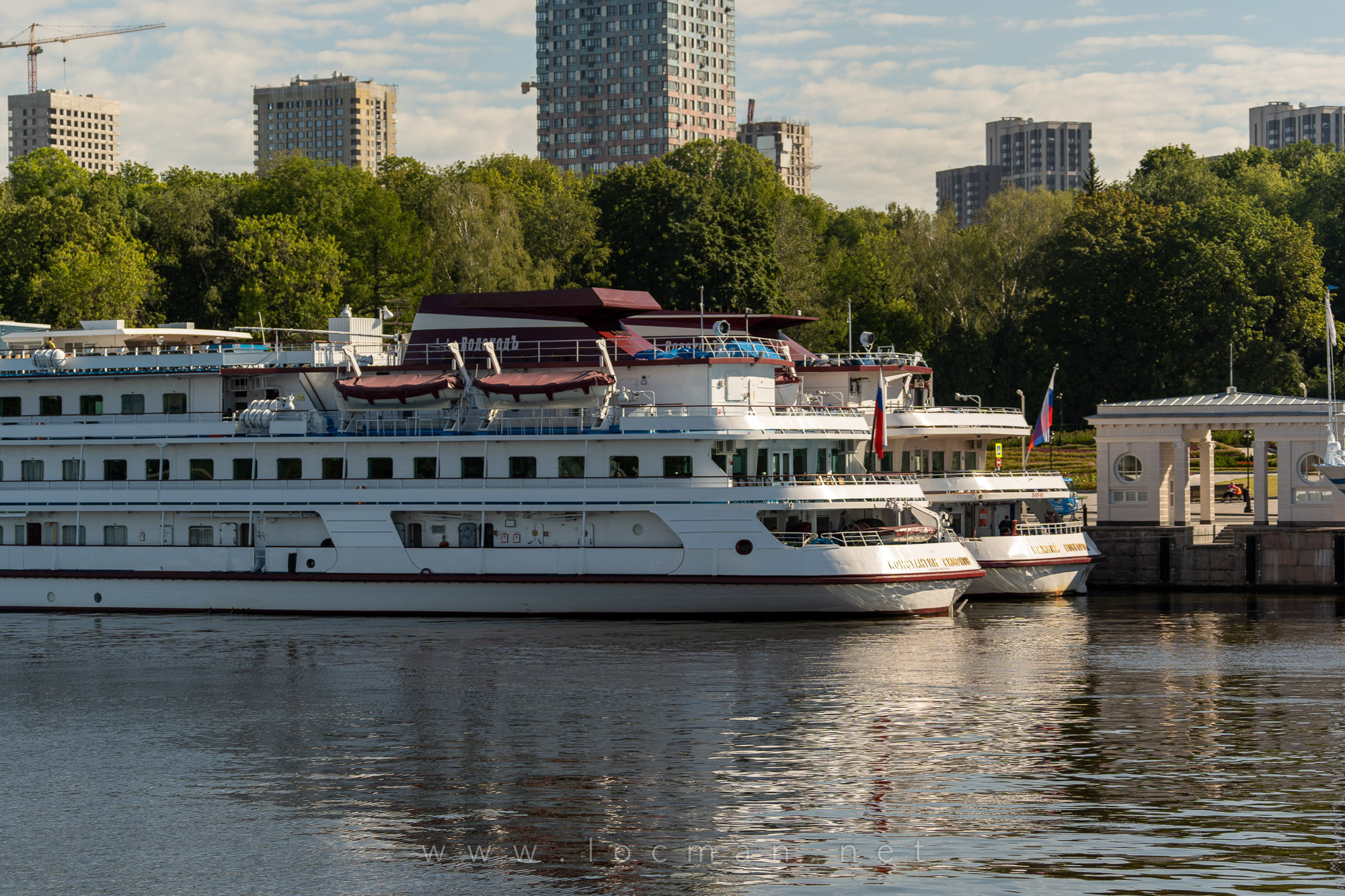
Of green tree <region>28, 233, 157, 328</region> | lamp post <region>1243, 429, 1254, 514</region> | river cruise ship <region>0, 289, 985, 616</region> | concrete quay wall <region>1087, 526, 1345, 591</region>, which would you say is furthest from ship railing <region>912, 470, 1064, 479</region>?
green tree <region>28, 233, 157, 328</region>

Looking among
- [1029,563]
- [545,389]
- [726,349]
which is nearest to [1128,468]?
[1029,563]

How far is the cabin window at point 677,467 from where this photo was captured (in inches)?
1766

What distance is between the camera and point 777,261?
98.3m

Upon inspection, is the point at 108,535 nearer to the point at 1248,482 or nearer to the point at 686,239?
the point at 1248,482

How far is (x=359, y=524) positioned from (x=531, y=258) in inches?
2206

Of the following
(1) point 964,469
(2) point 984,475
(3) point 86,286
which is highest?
(3) point 86,286

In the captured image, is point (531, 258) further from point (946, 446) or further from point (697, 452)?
point (697, 452)

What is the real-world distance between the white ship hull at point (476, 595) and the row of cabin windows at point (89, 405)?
203 inches

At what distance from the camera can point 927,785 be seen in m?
25.8

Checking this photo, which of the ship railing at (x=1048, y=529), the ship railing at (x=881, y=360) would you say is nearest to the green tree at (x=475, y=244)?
the ship railing at (x=881, y=360)

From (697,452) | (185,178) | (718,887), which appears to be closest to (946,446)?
(697,452)

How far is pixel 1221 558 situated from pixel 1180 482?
14.7 ft

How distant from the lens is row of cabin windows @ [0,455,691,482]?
149 ft

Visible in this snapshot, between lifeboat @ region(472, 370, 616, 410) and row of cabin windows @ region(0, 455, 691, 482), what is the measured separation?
1.67 meters
